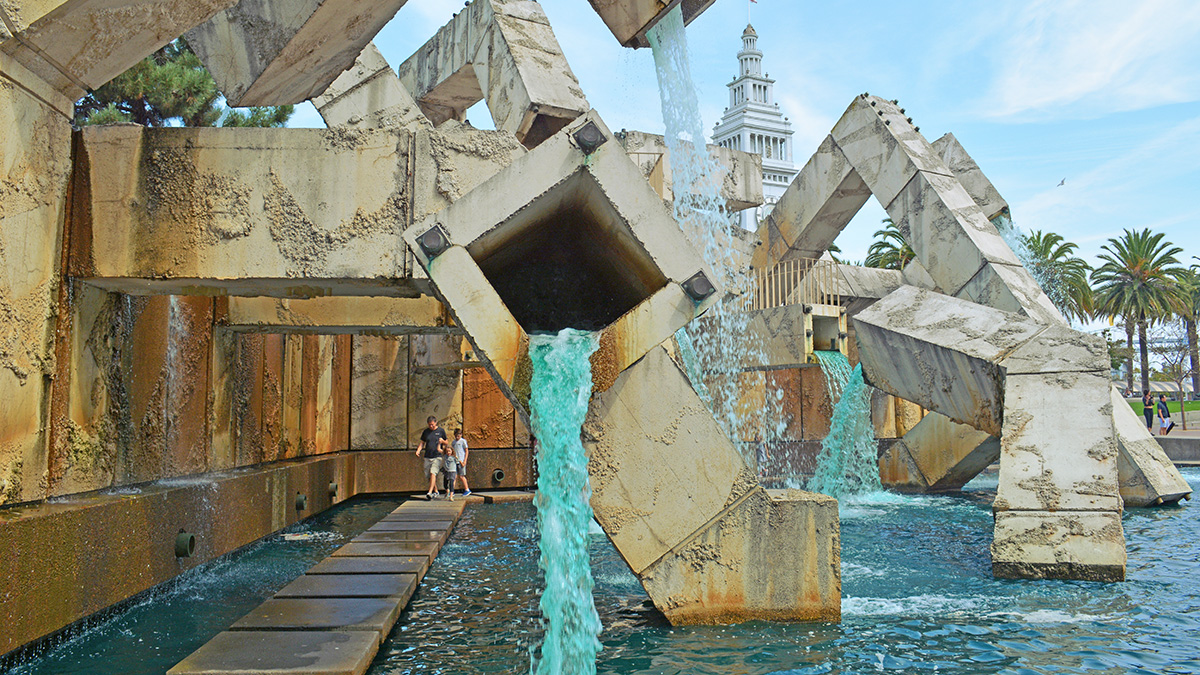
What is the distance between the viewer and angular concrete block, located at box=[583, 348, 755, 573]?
4.87 metres

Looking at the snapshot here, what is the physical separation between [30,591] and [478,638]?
2299 mm

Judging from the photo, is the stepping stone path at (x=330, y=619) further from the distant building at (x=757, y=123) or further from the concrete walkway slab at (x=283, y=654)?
the distant building at (x=757, y=123)

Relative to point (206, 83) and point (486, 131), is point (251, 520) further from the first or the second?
point (206, 83)

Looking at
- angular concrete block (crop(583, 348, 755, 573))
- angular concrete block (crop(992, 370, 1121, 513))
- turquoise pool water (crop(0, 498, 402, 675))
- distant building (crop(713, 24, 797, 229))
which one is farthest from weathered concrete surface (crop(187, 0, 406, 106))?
distant building (crop(713, 24, 797, 229))

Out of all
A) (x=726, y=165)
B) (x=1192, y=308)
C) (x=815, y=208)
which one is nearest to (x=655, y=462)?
(x=726, y=165)

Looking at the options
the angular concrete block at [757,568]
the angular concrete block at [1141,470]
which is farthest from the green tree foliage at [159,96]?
the angular concrete block at [1141,470]

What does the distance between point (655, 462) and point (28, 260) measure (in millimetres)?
3651

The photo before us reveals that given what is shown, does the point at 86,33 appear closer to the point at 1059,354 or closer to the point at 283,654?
the point at 283,654

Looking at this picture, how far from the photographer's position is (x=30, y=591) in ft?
13.6

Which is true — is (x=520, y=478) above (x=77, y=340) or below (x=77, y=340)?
below

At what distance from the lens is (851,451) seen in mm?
12141

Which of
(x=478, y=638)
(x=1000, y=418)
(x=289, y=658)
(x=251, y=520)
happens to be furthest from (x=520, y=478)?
(x=289, y=658)

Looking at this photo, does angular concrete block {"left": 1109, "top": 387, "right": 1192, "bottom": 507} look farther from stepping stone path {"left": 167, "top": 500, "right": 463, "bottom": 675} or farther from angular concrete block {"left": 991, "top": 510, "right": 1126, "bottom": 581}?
stepping stone path {"left": 167, "top": 500, "right": 463, "bottom": 675}

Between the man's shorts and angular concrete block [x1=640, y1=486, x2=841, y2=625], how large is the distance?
7.46 meters
